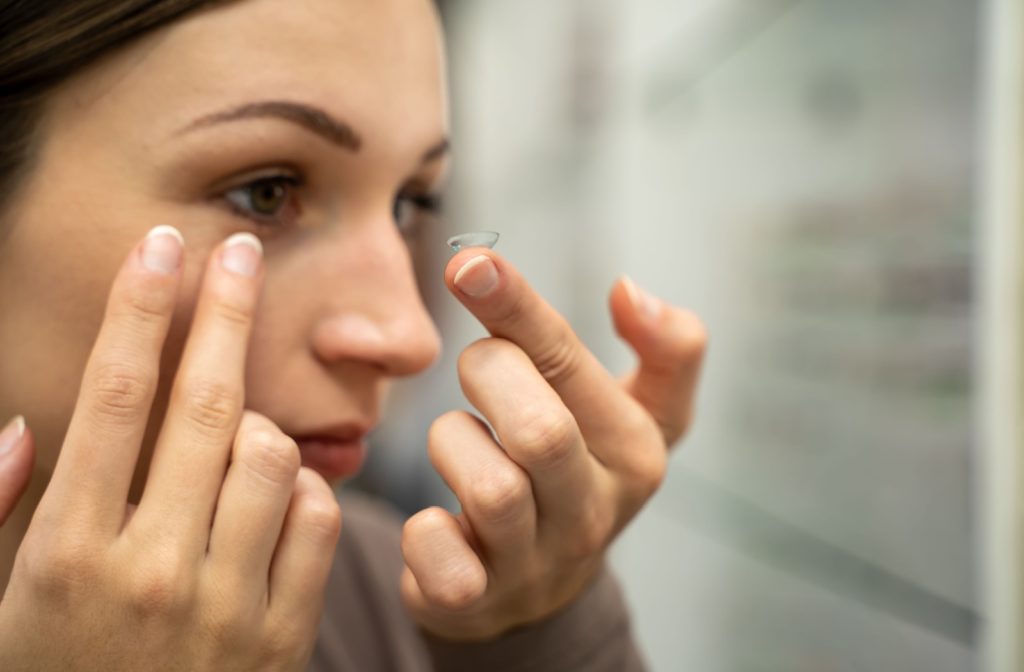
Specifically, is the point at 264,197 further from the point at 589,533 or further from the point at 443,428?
the point at 589,533

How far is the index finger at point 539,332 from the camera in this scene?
0.49 meters

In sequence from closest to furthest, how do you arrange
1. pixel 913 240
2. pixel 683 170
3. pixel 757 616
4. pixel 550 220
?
pixel 913 240
pixel 757 616
pixel 683 170
pixel 550 220

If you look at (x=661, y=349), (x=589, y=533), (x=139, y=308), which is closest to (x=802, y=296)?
(x=661, y=349)

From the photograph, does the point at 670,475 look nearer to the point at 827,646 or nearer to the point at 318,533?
the point at 827,646

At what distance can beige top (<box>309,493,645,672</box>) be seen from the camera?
0.70 m

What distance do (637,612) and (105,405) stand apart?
122 centimetres

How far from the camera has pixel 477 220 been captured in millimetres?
2541

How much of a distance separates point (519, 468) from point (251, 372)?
8.8 inches

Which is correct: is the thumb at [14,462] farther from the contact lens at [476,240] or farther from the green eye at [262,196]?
the contact lens at [476,240]

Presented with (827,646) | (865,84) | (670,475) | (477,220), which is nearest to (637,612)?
(670,475)

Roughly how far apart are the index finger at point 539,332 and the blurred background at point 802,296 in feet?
1.42

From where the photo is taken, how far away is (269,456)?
0.54 meters

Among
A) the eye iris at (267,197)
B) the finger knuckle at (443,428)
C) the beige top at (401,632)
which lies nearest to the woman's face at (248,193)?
the eye iris at (267,197)

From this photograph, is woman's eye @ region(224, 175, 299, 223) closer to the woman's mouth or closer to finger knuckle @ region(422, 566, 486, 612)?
the woman's mouth
